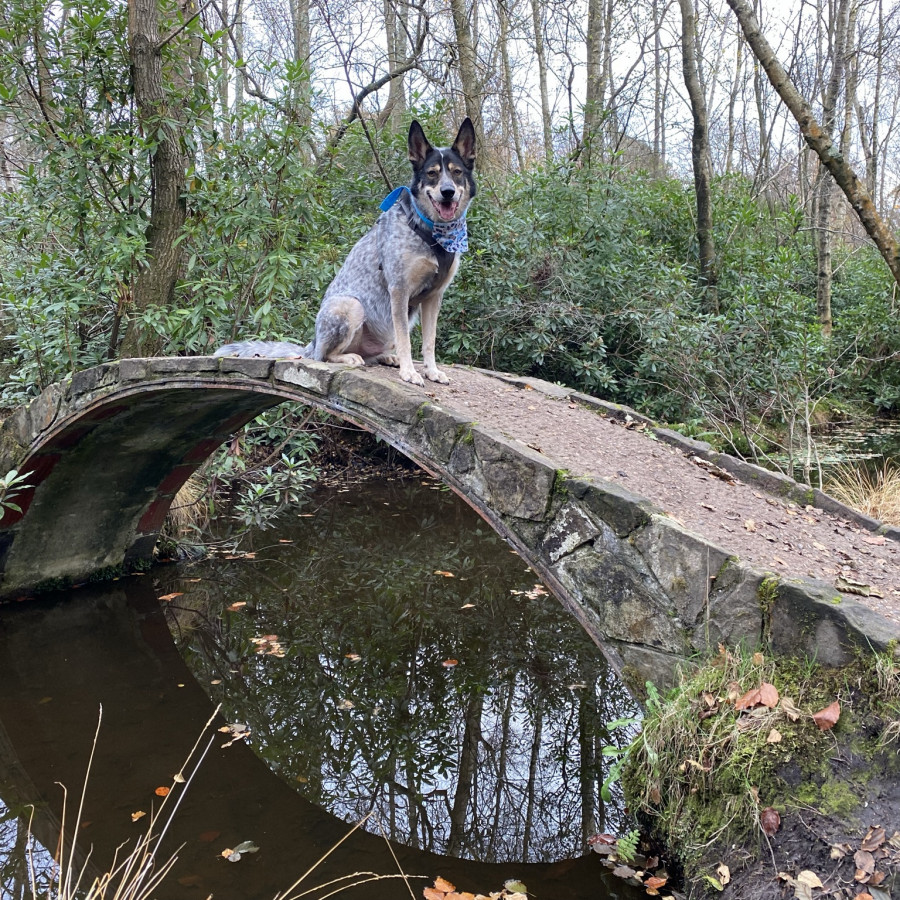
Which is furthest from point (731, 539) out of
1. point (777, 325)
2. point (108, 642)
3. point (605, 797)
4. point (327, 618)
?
point (777, 325)

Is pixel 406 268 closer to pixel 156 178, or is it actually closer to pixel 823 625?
pixel 823 625

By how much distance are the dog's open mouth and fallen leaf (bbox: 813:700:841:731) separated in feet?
10.1

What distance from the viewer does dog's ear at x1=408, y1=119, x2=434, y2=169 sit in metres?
4.23

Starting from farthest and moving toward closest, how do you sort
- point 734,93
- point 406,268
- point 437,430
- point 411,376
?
point 734,93 < point 411,376 < point 406,268 < point 437,430

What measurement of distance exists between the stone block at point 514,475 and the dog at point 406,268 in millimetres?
958

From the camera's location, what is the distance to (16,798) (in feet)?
14.1

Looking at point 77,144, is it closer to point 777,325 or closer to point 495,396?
point 495,396

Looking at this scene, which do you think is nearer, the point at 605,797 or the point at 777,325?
the point at 605,797

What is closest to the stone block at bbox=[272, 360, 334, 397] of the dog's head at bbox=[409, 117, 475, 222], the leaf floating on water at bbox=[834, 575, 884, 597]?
the dog's head at bbox=[409, 117, 475, 222]

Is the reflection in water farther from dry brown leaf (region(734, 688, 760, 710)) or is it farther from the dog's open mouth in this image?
the dog's open mouth

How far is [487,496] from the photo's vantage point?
3.85 meters

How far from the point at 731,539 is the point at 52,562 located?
636 cm

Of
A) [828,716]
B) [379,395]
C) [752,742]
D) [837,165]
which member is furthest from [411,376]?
[837,165]

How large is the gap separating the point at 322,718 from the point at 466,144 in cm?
372
